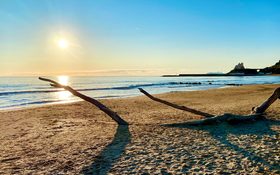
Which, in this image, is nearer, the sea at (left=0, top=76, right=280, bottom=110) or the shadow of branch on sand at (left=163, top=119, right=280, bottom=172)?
the shadow of branch on sand at (left=163, top=119, right=280, bottom=172)

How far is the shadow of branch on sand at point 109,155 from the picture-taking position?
569cm

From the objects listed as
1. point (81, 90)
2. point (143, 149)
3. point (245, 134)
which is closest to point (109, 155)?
point (143, 149)

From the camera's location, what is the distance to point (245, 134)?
8.40m

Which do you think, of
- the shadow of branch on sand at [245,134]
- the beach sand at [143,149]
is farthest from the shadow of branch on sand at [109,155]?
the shadow of branch on sand at [245,134]

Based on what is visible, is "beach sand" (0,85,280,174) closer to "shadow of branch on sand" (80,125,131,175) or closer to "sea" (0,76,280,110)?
"shadow of branch on sand" (80,125,131,175)

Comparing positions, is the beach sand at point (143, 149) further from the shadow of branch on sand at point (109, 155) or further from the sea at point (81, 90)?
the sea at point (81, 90)

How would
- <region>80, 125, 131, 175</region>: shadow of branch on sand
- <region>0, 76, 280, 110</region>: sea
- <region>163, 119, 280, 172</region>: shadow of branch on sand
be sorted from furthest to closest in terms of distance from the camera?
→ <region>0, 76, 280, 110</region>: sea
<region>163, 119, 280, 172</region>: shadow of branch on sand
<region>80, 125, 131, 175</region>: shadow of branch on sand

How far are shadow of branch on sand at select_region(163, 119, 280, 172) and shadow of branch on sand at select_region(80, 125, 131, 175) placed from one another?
91.4 inches

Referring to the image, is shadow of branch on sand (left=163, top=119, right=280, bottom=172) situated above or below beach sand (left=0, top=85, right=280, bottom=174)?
above

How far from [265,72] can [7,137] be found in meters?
181

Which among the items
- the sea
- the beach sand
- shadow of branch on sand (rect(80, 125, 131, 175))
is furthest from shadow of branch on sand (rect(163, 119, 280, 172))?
the sea

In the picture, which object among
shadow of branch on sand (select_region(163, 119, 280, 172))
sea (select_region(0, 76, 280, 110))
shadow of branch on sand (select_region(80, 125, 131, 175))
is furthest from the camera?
sea (select_region(0, 76, 280, 110))

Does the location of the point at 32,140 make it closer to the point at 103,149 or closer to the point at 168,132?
the point at 103,149

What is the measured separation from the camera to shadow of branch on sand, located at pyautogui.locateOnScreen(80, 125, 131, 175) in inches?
224
